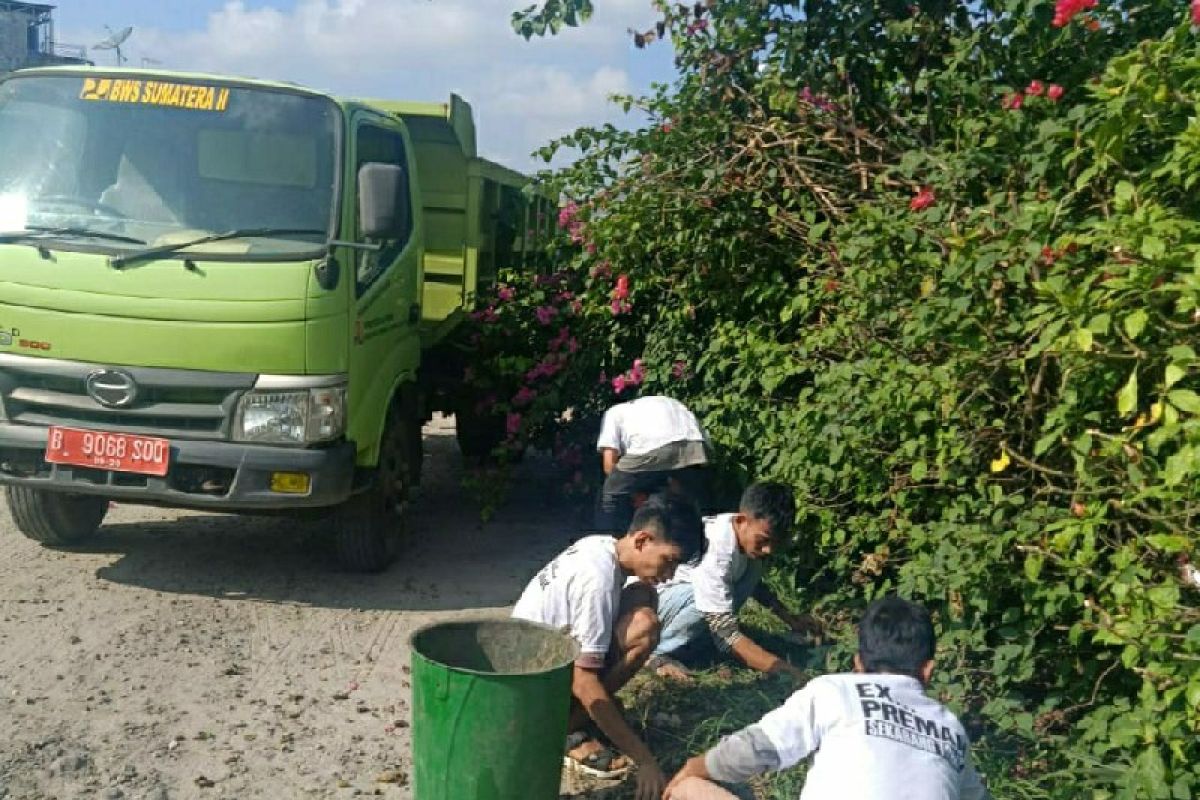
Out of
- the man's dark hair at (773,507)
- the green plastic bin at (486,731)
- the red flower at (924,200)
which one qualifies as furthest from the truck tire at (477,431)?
the green plastic bin at (486,731)

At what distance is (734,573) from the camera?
4.82m

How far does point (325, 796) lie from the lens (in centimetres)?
397

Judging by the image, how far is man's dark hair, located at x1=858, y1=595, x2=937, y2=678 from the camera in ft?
9.48

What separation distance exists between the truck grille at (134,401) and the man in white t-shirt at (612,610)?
211 centimetres

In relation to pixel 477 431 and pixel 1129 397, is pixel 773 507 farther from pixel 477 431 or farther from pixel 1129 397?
pixel 477 431

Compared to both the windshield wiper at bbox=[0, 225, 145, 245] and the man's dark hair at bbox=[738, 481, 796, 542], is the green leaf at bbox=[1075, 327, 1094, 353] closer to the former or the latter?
the man's dark hair at bbox=[738, 481, 796, 542]

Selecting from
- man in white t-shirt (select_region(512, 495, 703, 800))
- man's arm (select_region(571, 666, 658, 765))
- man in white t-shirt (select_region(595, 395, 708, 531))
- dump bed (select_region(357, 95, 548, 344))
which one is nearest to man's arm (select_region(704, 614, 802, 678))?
man in white t-shirt (select_region(512, 495, 703, 800))

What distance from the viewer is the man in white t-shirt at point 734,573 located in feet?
15.2

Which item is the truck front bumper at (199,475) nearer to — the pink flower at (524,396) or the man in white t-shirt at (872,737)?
the pink flower at (524,396)

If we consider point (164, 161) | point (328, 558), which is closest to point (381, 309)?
point (164, 161)

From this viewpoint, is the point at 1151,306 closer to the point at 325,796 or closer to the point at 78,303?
the point at 325,796

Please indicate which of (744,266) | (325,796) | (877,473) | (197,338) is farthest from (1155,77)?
(197,338)

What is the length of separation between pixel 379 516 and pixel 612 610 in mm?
2626

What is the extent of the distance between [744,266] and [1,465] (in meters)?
3.78
